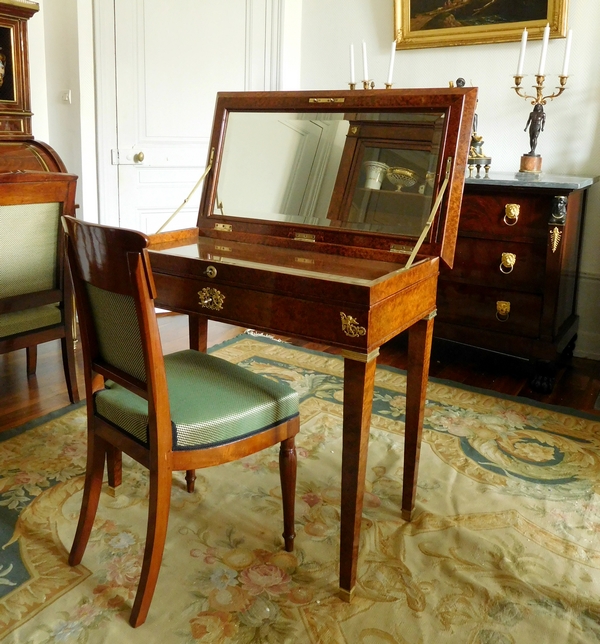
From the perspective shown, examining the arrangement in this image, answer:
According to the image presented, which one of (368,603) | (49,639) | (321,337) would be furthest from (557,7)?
(49,639)

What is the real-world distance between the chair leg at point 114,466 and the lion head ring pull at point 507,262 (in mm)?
2146

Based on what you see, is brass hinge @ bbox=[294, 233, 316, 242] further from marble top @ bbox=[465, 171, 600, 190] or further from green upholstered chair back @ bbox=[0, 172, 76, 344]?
marble top @ bbox=[465, 171, 600, 190]

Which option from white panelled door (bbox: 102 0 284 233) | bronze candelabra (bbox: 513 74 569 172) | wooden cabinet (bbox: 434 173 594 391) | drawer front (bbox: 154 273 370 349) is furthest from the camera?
white panelled door (bbox: 102 0 284 233)

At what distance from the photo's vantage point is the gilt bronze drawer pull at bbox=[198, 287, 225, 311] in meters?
1.79

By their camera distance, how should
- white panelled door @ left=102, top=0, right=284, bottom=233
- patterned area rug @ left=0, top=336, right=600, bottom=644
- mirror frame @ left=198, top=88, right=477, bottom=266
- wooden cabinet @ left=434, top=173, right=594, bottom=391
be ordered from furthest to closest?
white panelled door @ left=102, top=0, right=284, bottom=233 < wooden cabinet @ left=434, top=173, right=594, bottom=391 < mirror frame @ left=198, top=88, right=477, bottom=266 < patterned area rug @ left=0, top=336, right=600, bottom=644

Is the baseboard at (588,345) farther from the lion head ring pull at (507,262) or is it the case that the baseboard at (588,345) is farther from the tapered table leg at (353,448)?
the tapered table leg at (353,448)

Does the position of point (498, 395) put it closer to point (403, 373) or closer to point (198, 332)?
point (403, 373)

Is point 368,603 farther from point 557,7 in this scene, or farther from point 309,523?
point 557,7

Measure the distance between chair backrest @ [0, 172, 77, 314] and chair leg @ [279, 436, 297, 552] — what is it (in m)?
1.46

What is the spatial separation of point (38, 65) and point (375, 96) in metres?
3.05

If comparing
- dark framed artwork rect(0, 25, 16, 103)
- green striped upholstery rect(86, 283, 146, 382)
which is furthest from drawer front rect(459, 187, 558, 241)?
dark framed artwork rect(0, 25, 16, 103)

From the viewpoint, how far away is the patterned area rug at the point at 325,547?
1.71m

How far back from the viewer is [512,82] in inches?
150

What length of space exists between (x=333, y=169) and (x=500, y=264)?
1.63 m
